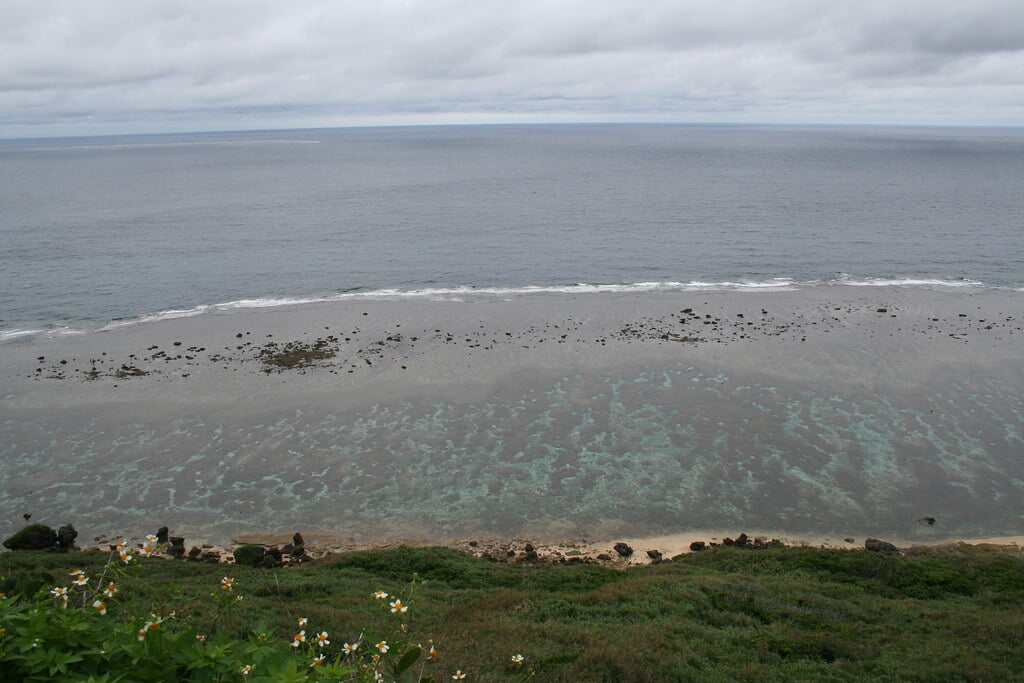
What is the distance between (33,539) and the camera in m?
22.0

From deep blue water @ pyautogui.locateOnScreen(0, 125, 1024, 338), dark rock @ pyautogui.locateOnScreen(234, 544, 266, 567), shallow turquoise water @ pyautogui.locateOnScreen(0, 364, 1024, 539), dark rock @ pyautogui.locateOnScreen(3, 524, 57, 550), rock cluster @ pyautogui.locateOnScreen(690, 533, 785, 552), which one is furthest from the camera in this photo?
deep blue water @ pyautogui.locateOnScreen(0, 125, 1024, 338)

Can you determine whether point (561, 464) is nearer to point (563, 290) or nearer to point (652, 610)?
point (652, 610)

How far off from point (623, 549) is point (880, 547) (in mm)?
8640

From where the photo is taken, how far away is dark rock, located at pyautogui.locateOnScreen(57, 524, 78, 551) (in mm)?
22422

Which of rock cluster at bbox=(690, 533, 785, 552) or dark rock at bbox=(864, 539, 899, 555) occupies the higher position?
dark rock at bbox=(864, 539, 899, 555)

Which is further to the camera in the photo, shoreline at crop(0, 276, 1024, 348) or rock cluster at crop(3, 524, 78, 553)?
shoreline at crop(0, 276, 1024, 348)

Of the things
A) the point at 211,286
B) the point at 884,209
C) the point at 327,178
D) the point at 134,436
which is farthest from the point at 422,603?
the point at 327,178

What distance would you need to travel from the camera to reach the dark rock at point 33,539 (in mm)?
21844

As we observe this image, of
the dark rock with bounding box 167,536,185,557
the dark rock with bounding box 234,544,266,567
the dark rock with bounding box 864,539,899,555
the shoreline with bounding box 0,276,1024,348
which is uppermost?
the shoreline with bounding box 0,276,1024,348

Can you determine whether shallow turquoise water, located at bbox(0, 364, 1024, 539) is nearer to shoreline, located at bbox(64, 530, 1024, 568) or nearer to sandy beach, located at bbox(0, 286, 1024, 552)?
sandy beach, located at bbox(0, 286, 1024, 552)

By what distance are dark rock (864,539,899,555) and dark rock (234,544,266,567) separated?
20.4 metres

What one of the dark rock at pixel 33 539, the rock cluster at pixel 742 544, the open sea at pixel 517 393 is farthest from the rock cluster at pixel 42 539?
the rock cluster at pixel 742 544

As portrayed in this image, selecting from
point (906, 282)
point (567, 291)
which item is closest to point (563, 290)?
point (567, 291)

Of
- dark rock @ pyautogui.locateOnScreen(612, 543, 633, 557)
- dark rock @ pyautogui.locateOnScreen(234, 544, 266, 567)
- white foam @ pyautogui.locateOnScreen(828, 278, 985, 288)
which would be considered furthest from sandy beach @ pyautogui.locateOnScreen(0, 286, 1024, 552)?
white foam @ pyautogui.locateOnScreen(828, 278, 985, 288)
